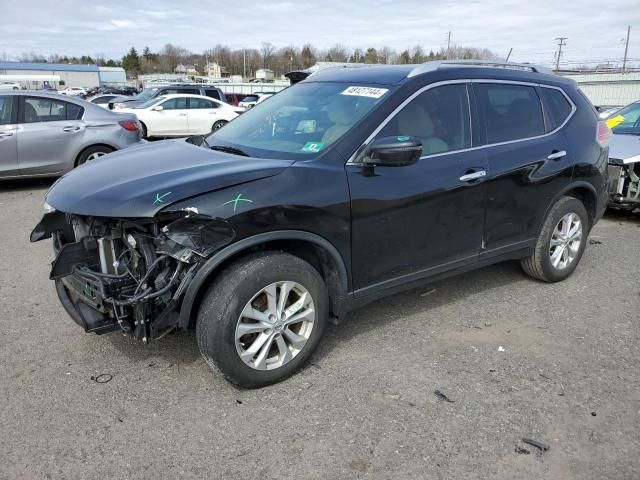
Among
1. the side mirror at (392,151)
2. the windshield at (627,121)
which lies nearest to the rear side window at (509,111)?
the side mirror at (392,151)

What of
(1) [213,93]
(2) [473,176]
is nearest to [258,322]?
(2) [473,176]

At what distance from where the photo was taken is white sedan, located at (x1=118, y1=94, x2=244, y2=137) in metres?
17.0

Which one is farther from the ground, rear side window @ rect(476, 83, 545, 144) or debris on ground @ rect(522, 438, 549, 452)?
rear side window @ rect(476, 83, 545, 144)

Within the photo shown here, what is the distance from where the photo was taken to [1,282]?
4926 mm

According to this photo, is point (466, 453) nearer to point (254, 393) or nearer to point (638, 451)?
point (638, 451)

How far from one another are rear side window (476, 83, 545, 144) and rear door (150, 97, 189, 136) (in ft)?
47.2

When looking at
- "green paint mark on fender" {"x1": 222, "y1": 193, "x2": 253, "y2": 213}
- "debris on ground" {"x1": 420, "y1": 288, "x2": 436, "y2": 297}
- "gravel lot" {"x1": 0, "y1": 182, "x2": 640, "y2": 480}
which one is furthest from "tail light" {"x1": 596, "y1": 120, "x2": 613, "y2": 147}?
"green paint mark on fender" {"x1": 222, "y1": 193, "x2": 253, "y2": 213}

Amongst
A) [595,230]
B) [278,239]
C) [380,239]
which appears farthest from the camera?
[595,230]

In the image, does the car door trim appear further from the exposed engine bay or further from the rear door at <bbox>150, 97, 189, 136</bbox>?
the rear door at <bbox>150, 97, 189, 136</bbox>

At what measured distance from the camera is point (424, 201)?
3.66 m

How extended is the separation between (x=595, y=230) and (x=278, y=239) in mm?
5498

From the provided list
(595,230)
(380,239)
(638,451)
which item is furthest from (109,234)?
(595,230)

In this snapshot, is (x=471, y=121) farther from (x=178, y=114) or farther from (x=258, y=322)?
(x=178, y=114)

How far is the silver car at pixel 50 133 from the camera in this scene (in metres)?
8.47
